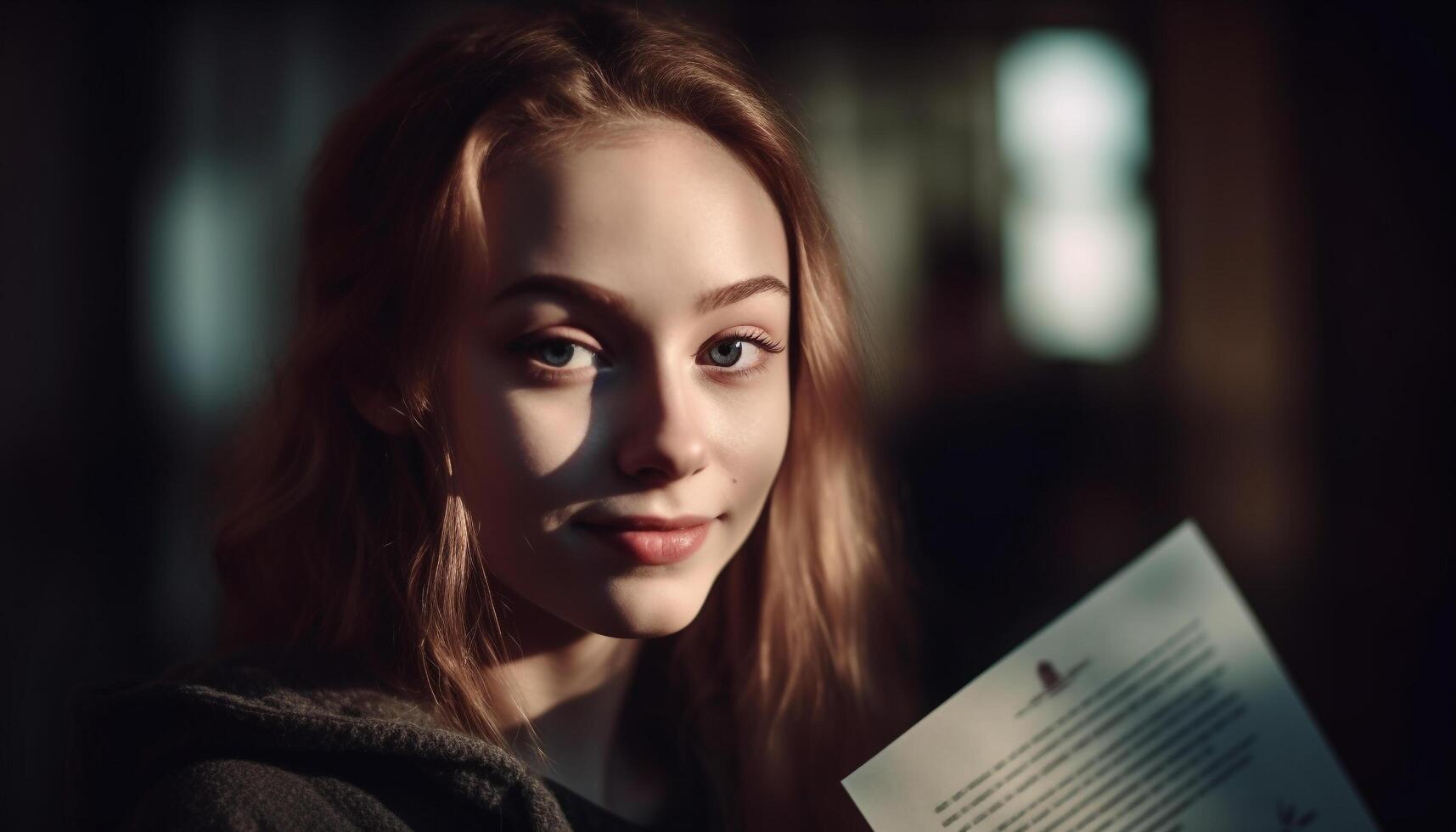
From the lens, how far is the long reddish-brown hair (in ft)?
2.50

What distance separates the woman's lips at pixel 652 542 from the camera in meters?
0.72

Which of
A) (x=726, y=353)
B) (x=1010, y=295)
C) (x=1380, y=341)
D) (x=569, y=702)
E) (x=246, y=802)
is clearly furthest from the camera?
(x=1010, y=295)

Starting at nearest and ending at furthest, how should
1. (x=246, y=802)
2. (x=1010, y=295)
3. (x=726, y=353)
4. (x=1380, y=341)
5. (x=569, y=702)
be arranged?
1. (x=246, y=802)
2. (x=726, y=353)
3. (x=569, y=702)
4. (x=1380, y=341)
5. (x=1010, y=295)

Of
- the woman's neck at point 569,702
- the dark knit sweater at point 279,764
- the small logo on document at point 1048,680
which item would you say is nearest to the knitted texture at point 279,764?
the dark knit sweater at point 279,764

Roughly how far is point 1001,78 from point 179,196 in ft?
7.82

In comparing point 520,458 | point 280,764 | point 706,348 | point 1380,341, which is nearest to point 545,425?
point 520,458

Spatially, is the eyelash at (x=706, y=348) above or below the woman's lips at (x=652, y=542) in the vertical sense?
above

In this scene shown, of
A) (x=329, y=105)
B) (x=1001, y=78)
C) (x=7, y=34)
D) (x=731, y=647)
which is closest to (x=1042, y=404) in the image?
(x=1001, y=78)

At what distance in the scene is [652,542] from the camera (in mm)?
731

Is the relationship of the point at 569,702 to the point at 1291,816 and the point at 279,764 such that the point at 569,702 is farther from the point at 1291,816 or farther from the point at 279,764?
the point at 1291,816

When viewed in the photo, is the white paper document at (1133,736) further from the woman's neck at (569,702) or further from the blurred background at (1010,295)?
the blurred background at (1010,295)

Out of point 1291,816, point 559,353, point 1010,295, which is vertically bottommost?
point 1291,816

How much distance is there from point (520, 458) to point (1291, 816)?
0.60m

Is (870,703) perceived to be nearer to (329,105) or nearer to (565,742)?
(565,742)
